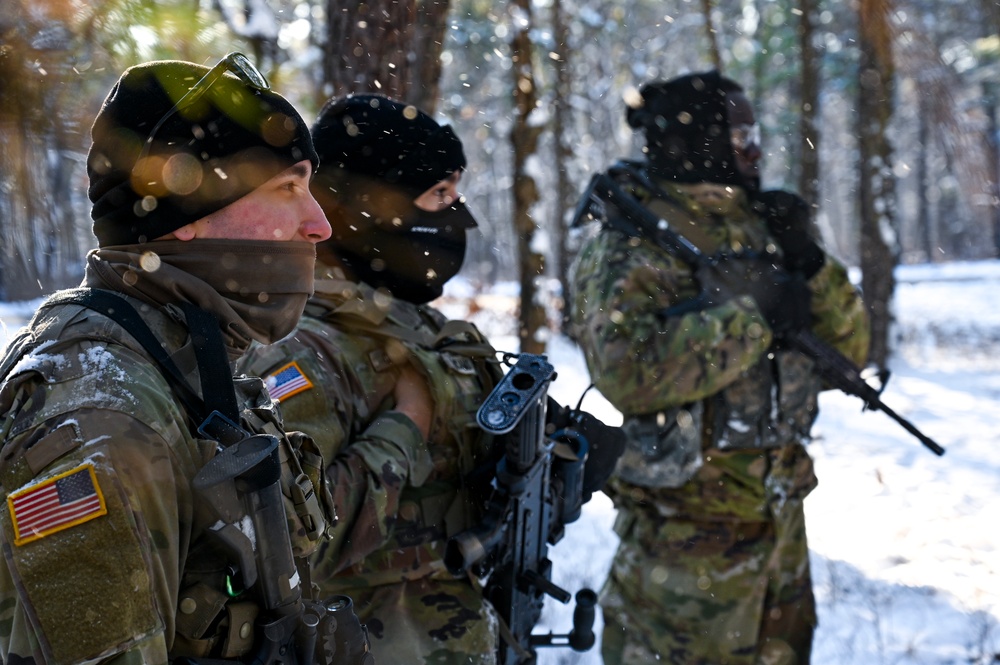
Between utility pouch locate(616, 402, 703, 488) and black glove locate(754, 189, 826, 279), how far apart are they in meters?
0.90

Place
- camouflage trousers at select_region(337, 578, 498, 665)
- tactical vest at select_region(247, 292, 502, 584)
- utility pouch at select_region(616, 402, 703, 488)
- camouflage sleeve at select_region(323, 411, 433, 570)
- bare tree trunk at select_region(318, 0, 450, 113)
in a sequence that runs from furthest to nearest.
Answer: bare tree trunk at select_region(318, 0, 450, 113) → utility pouch at select_region(616, 402, 703, 488) → tactical vest at select_region(247, 292, 502, 584) → camouflage trousers at select_region(337, 578, 498, 665) → camouflage sleeve at select_region(323, 411, 433, 570)

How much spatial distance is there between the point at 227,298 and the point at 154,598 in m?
0.56

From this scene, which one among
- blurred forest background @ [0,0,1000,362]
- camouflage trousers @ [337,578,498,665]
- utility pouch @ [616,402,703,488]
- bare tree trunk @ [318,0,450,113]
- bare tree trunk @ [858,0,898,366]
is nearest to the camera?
camouflage trousers @ [337,578,498,665]

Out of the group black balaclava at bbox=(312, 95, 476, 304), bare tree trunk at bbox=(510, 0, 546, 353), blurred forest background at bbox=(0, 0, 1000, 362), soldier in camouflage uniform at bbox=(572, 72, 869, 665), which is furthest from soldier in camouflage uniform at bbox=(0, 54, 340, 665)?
bare tree trunk at bbox=(510, 0, 546, 353)

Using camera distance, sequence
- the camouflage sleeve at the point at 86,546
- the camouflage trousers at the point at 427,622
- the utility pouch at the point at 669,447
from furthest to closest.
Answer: the utility pouch at the point at 669,447 < the camouflage trousers at the point at 427,622 < the camouflage sleeve at the point at 86,546

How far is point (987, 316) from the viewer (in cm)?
2025

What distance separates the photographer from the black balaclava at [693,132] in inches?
144

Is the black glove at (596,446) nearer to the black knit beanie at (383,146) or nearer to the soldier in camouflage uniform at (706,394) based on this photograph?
the soldier in camouflage uniform at (706,394)

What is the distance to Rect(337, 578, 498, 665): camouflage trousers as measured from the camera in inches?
84.0

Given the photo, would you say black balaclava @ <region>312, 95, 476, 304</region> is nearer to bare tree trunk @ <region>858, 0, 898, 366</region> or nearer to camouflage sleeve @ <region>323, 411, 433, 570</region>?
camouflage sleeve @ <region>323, 411, 433, 570</region>

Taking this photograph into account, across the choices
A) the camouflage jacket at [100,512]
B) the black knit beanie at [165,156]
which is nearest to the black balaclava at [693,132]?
the black knit beanie at [165,156]

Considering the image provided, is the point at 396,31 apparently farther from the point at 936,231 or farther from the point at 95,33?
the point at 936,231

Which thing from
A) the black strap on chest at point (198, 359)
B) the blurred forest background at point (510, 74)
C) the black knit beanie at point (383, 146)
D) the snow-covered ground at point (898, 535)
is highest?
the blurred forest background at point (510, 74)

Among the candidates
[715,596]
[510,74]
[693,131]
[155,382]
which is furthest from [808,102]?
[155,382]
